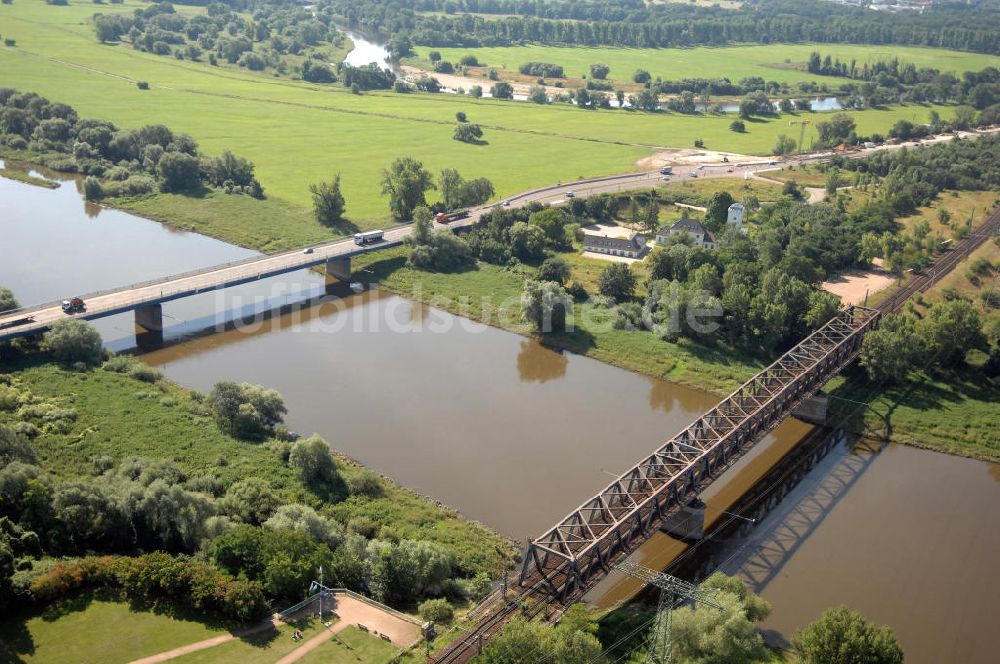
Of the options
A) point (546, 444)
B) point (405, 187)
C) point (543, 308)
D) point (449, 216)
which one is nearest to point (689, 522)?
point (546, 444)

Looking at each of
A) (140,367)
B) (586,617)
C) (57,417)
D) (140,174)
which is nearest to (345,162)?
(140,174)

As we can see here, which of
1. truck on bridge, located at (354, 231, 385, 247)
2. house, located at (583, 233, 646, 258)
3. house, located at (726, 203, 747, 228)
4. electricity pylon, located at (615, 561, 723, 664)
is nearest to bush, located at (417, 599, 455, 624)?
electricity pylon, located at (615, 561, 723, 664)

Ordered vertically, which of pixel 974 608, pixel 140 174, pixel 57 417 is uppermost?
pixel 140 174

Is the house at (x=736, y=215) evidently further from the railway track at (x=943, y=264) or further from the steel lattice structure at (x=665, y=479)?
the steel lattice structure at (x=665, y=479)

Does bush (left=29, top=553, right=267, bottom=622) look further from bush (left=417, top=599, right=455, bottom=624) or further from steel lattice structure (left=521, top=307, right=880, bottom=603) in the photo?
steel lattice structure (left=521, top=307, right=880, bottom=603)

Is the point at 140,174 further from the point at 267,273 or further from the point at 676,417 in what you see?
the point at 676,417
